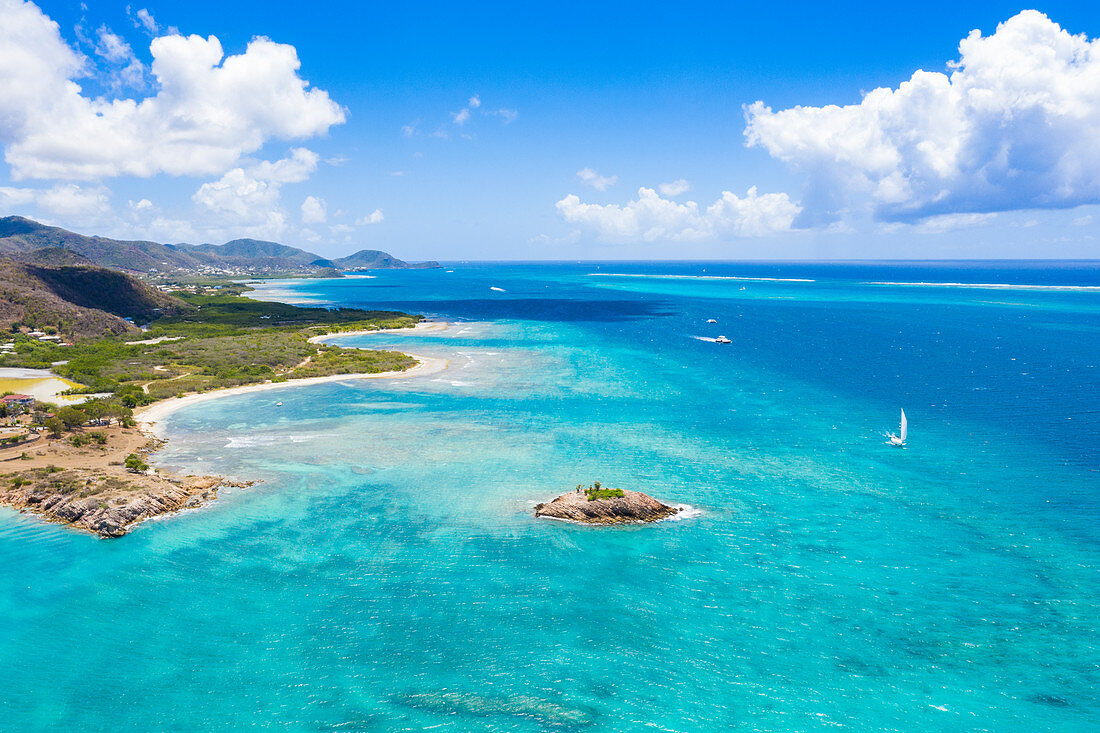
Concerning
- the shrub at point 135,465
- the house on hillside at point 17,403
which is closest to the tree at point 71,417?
the house on hillside at point 17,403

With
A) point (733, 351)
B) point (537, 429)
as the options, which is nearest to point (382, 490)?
point (537, 429)

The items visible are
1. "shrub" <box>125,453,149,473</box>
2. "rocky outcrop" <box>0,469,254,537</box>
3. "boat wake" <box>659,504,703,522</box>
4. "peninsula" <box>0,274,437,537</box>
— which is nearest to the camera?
"rocky outcrop" <box>0,469,254,537</box>

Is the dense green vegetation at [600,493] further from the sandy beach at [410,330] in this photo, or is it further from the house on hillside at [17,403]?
the sandy beach at [410,330]

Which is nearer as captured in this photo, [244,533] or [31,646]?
[31,646]

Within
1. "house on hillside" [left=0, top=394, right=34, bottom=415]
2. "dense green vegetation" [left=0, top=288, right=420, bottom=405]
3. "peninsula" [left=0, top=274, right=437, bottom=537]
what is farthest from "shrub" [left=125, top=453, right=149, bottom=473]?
"dense green vegetation" [left=0, top=288, right=420, bottom=405]

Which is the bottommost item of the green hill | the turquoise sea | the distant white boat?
the turquoise sea

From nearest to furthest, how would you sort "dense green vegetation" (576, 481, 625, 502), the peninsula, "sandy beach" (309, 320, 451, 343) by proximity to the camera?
1. "dense green vegetation" (576, 481, 625, 502)
2. the peninsula
3. "sandy beach" (309, 320, 451, 343)

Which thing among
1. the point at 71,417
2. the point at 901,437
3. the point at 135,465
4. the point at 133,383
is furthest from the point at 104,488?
the point at 901,437

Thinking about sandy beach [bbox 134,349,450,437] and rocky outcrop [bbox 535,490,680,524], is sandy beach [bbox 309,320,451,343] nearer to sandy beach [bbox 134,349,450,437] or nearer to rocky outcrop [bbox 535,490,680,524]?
sandy beach [bbox 134,349,450,437]

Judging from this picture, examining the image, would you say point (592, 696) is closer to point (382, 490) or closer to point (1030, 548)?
point (382, 490)
